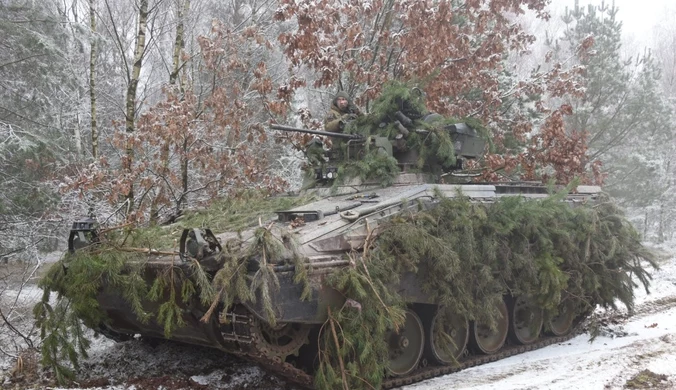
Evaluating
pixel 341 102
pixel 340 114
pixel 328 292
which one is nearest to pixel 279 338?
pixel 328 292

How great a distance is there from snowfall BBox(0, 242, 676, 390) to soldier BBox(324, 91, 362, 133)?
3.19 meters

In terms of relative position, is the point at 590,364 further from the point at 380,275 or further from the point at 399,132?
the point at 399,132

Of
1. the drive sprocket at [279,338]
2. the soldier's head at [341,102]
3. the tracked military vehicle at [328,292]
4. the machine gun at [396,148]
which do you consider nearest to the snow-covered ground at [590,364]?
the tracked military vehicle at [328,292]

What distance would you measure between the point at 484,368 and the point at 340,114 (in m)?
3.85

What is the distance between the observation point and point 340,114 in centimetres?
919

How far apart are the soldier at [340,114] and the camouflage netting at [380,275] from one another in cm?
141

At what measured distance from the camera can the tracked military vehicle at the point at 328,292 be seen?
550 cm

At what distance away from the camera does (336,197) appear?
766 centimetres

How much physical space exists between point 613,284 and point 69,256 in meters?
6.63

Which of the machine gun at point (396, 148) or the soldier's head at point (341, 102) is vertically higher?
the soldier's head at point (341, 102)

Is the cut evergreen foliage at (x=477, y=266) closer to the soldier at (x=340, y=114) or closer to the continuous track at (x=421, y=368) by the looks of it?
the continuous track at (x=421, y=368)

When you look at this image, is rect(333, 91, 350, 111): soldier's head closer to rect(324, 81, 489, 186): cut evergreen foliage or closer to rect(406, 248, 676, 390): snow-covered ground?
rect(324, 81, 489, 186): cut evergreen foliage

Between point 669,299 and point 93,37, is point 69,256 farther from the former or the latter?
point 669,299

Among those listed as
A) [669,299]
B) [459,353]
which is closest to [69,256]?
[459,353]
